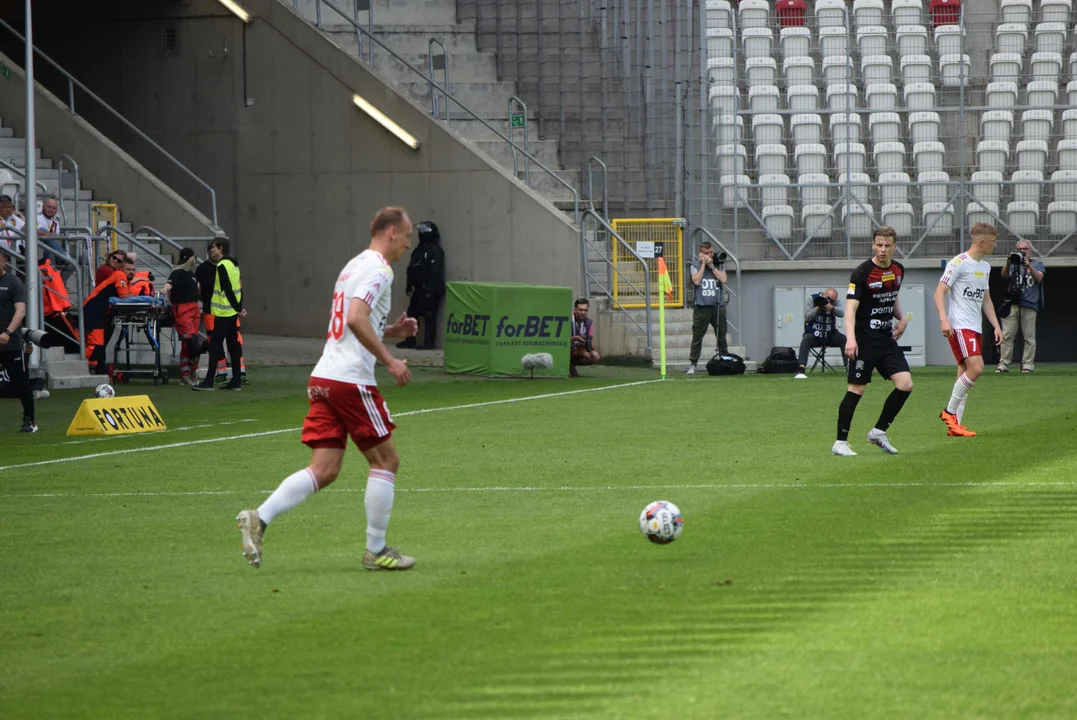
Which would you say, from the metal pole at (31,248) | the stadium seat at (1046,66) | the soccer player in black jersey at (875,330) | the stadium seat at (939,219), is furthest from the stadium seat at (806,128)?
the soccer player in black jersey at (875,330)

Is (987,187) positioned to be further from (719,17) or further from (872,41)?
(719,17)

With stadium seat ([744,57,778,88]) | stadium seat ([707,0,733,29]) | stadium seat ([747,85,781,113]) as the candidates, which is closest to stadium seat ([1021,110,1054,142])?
stadium seat ([747,85,781,113])

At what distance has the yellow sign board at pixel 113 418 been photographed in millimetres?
16859

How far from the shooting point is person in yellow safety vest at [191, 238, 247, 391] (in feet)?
73.2

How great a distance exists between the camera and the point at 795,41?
33.2 metres

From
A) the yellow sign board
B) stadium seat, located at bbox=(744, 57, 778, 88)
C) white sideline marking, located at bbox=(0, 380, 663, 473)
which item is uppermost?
stadium seat, located at bbox=(744, 57, 778, 88)

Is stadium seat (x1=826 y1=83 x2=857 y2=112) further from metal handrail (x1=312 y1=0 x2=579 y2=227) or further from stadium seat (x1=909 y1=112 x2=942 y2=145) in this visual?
metal handrail (x1=312 y1=0 x2=579 y2=227)

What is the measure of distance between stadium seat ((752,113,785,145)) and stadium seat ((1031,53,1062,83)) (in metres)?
5.44

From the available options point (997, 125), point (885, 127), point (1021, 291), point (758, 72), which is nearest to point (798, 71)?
point (758, 72)

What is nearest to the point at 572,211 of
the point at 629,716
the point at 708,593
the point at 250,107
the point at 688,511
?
the point at 250,107

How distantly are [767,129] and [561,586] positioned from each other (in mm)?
25402

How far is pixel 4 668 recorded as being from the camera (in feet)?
20.7

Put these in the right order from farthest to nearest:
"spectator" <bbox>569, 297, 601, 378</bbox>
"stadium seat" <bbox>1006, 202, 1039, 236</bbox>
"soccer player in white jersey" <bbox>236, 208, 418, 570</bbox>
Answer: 1. "stadium seat" <bbox>1006, 202, 1039, 236</bbox>
2. "spectator" <bbox>569, 297, 601, 378</bbox>
3. "soccer player in white jersey" <bbox>236, 208, 418, 570</bbox>

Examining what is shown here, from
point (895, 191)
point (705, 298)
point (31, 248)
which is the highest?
point (895, 191)
